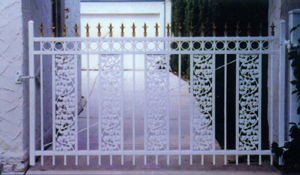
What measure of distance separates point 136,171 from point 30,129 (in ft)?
3.86

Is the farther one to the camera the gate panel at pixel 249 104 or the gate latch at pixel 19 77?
the gate panel at pixel 249 104

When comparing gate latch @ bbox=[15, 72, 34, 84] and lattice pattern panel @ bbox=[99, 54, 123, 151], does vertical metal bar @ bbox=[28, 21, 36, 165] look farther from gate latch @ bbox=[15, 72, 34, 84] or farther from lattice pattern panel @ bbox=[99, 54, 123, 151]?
lattice pattern panel @ bbox=[99, 54, 123, 151]

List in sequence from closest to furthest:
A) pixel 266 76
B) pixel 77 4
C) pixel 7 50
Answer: pixel 7 50, pixel 266 76, pixel 77 4

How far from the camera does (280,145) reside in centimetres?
425

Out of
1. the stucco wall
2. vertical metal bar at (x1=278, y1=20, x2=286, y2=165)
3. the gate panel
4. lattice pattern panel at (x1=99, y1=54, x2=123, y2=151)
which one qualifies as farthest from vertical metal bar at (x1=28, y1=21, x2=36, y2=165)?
vertical metal bar at (x1=278, y1=20, x2=286, y2=165)

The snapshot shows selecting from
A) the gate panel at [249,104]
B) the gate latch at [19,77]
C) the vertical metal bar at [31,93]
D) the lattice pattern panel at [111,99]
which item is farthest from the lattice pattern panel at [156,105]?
the gate latch at [19,77]

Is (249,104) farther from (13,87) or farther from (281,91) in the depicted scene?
(13,87)

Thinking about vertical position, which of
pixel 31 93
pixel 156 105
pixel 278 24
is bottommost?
pixel 156 105

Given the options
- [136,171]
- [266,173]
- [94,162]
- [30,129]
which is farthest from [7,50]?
[266,173]

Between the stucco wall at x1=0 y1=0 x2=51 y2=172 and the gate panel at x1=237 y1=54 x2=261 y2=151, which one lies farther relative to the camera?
the gate panel at x1=237 y1=54 x2=261 y2=151

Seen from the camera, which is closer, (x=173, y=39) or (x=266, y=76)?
(x=173, y=39)

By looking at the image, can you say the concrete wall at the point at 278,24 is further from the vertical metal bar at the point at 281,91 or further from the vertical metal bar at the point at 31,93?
the vertical metal bar at the point at 31,93

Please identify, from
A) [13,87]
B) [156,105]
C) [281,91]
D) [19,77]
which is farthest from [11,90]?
[281,91]

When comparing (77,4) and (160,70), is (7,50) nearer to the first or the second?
(160,70)
